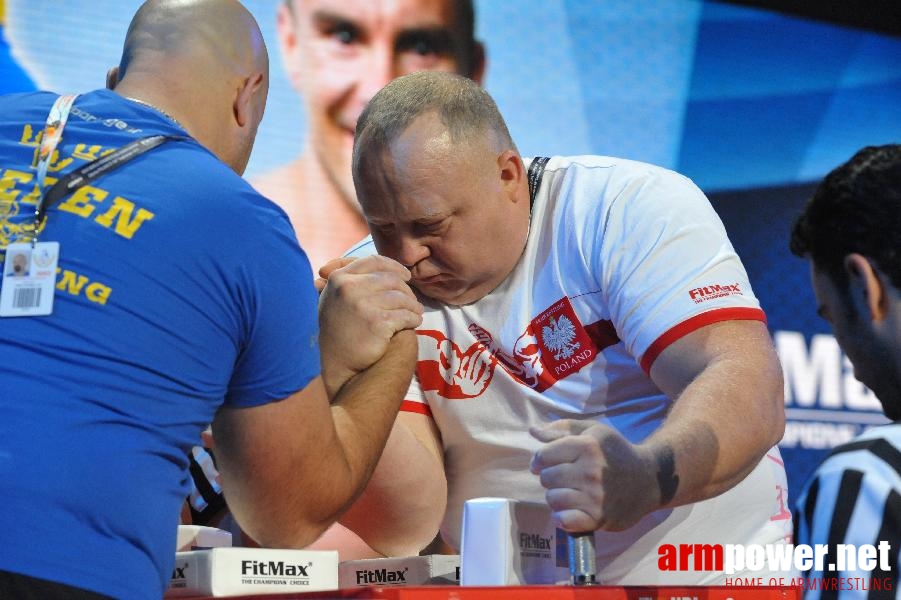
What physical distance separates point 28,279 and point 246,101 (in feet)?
1.56

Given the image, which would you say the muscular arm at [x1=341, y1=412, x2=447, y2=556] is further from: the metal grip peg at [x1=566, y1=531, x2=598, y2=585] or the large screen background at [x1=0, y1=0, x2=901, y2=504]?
the large screen background at [x1=0, y1=0, x2=901, y2=504]

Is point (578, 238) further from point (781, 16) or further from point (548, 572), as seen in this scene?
point (781, 16)

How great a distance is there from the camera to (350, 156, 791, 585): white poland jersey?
5.98ft

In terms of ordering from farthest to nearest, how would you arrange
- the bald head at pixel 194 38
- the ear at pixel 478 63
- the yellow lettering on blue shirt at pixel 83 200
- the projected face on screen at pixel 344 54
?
the ear at pixel 478 63
the projected face on screen at pixel 344 54
the bald head at pixel 194 38
the yellow lettering on blue shirt at pixel 83 200

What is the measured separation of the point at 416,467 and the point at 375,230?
45 cm

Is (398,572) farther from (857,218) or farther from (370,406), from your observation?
(857,218)

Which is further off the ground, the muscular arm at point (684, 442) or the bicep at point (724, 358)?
the bicep at point (724, 358)

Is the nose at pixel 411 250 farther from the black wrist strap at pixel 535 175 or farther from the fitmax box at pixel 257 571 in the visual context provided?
the fitmax box at pixel 257 571

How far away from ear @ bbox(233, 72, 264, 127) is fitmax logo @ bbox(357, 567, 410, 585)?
0.67 metres

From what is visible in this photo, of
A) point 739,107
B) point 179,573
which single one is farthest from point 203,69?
point 739,107

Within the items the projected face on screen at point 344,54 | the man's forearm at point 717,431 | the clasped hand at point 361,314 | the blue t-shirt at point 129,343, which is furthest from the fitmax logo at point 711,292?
the projected face on screen at point 344,54

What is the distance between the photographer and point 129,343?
4.03 feet

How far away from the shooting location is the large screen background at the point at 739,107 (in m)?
4.00

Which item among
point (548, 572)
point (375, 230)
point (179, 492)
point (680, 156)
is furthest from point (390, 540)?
point (680, 156)
